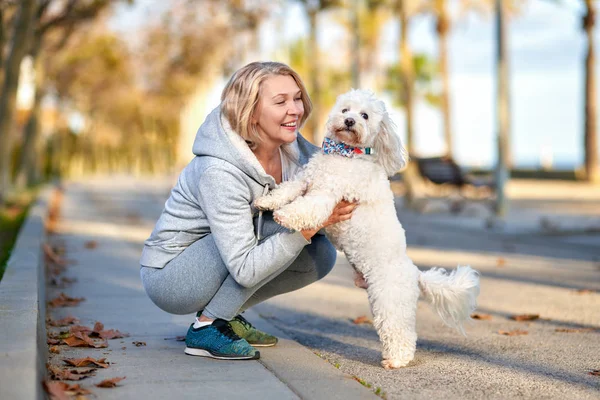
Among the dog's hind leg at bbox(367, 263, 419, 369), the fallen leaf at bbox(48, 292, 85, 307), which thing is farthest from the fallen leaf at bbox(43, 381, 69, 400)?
the fallen leaf at bbox(48, 292, 85, 307)

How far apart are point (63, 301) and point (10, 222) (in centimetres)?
721

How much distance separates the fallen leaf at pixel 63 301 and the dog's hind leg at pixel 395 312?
2861 millimetres

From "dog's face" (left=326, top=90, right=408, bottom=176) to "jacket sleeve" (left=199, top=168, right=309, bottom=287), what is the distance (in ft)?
1.91

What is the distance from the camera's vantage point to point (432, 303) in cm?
488

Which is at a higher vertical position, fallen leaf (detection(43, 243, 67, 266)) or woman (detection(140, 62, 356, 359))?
woman (detection(140, 62, 356, 359))

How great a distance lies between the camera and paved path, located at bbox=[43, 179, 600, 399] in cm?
422

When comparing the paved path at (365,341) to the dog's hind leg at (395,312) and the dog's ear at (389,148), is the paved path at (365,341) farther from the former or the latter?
the dog's ear at (389,148)

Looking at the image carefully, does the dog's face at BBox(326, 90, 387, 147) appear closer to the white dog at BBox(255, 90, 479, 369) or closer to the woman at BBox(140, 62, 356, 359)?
the white dog at BBox(255, 90, 479, 369)

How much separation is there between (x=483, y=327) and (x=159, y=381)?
2625mm

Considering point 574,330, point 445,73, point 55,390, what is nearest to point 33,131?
point 445,73

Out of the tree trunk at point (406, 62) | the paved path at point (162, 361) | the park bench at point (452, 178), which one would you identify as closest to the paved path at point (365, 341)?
A: the paved path at point (162, 361)

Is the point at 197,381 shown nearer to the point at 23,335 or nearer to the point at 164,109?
the point at 23,335

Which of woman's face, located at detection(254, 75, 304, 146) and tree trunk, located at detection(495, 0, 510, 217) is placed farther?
tree trunk, located at detection(495, 0, 510, 217)

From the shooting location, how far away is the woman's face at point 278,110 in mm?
4875
